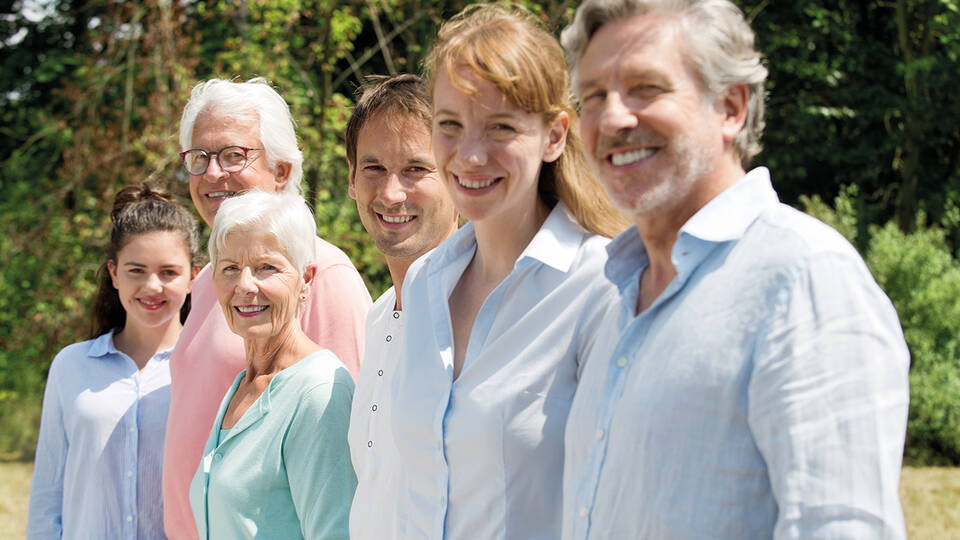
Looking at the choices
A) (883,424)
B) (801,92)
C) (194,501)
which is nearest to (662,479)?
(883,424)

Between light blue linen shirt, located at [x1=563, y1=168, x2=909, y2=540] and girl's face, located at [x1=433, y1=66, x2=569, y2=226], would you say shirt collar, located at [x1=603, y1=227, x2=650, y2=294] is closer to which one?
light blue linen shirt, located at [x1=563, y1=168, x2=909, y2=540]

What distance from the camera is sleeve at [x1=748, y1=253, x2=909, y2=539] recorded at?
4.25 feet

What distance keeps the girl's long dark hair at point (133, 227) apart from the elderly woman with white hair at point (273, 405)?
80cm

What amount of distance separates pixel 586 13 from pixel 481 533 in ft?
3.44

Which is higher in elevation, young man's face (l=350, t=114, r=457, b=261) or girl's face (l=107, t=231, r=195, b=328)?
young man's face (l=350, t=114, r=457, b=261)

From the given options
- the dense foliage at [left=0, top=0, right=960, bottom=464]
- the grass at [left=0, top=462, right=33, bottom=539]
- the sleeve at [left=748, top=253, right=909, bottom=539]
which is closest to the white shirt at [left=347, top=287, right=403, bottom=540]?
the sleeve at [left=748, top=253, right=909, bottom=539]

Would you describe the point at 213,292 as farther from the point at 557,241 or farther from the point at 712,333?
the point at 712,333

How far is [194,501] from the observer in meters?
2.52

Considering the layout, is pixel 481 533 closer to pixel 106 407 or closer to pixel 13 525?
pixel 106 407

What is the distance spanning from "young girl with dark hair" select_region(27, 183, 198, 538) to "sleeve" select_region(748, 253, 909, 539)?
7.92 feet

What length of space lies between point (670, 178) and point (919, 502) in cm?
757

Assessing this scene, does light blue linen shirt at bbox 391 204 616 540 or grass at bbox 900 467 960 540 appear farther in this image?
grass at bbox 900 467 960 540

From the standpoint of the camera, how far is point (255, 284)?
2.54m

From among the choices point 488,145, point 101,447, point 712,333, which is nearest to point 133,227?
point 101,447
